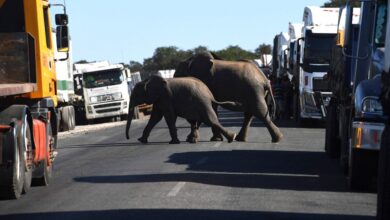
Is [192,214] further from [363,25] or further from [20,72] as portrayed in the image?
[363,25]

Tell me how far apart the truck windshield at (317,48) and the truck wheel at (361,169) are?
59.6 feet

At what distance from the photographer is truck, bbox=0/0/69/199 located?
1431 centimetres

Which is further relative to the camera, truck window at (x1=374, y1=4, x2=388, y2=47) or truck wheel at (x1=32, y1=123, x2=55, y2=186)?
truck wheel at (x1=32, y1=123, x2=55, y2=186)

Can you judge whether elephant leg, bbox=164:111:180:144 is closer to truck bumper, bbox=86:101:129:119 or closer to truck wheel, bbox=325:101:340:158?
truck wheel, bbox=325:101:340:158

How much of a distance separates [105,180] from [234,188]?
99.2 inches

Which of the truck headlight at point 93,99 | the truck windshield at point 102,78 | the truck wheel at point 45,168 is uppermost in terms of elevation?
the truck wheel at point 45,168

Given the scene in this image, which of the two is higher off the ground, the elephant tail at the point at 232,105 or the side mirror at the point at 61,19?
the side mirror at the point at 61,19

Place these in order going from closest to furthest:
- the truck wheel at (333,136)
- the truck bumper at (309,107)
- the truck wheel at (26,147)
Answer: the truck wheel at (26,147)
the truck wheel at (333,136)
the truck bumper at (309,107)

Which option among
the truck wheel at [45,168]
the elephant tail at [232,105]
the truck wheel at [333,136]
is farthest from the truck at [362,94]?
the elephant tail at [232,105]

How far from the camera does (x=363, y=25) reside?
16.9 meters

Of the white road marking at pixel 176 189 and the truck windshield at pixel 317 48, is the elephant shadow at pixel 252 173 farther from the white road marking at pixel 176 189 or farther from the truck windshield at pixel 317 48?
the truck windshield at pixel 317 48

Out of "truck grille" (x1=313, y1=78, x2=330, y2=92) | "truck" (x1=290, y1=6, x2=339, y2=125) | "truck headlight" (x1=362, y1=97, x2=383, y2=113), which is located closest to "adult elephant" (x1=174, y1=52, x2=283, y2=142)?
"truck" (x1=290, y1=6, x2=339, y2=125)

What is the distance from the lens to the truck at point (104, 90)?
163 feet

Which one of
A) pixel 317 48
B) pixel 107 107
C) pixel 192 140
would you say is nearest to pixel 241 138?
pixel 192 140
